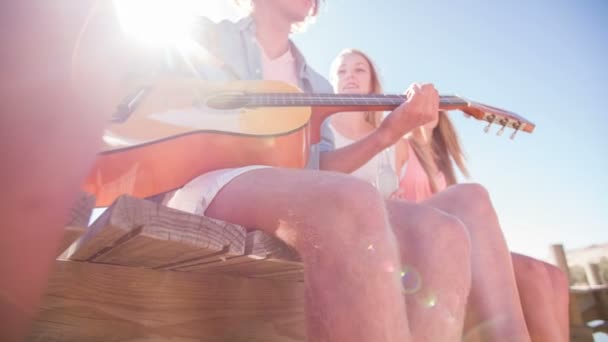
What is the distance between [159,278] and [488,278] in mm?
944

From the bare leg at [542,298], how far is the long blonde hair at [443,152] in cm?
135

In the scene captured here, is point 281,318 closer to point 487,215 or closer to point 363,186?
point 363,186

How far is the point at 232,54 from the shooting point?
5.79ft

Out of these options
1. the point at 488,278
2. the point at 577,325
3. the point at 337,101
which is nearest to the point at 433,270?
the point at 488,278

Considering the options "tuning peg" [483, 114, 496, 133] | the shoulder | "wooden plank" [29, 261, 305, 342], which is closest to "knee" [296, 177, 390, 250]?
"wooden plank" [29, 261, 305, 342]

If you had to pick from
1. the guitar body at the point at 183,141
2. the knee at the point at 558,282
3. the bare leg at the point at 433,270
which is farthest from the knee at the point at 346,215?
the knee at the point at 558,282

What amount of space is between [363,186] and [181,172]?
59 cm

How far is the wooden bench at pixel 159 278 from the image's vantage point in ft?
2.31

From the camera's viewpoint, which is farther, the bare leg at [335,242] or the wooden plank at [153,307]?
the wooden plank at [153,307]

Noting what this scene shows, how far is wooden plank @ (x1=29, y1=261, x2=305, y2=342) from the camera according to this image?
843mm

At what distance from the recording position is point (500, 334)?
112 cm

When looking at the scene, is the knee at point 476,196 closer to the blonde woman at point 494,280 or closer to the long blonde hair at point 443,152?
the blonde woman at point 494,280

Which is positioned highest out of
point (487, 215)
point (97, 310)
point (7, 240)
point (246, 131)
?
point (246, 131)

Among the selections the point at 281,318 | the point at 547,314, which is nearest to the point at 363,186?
the point at 281,318
